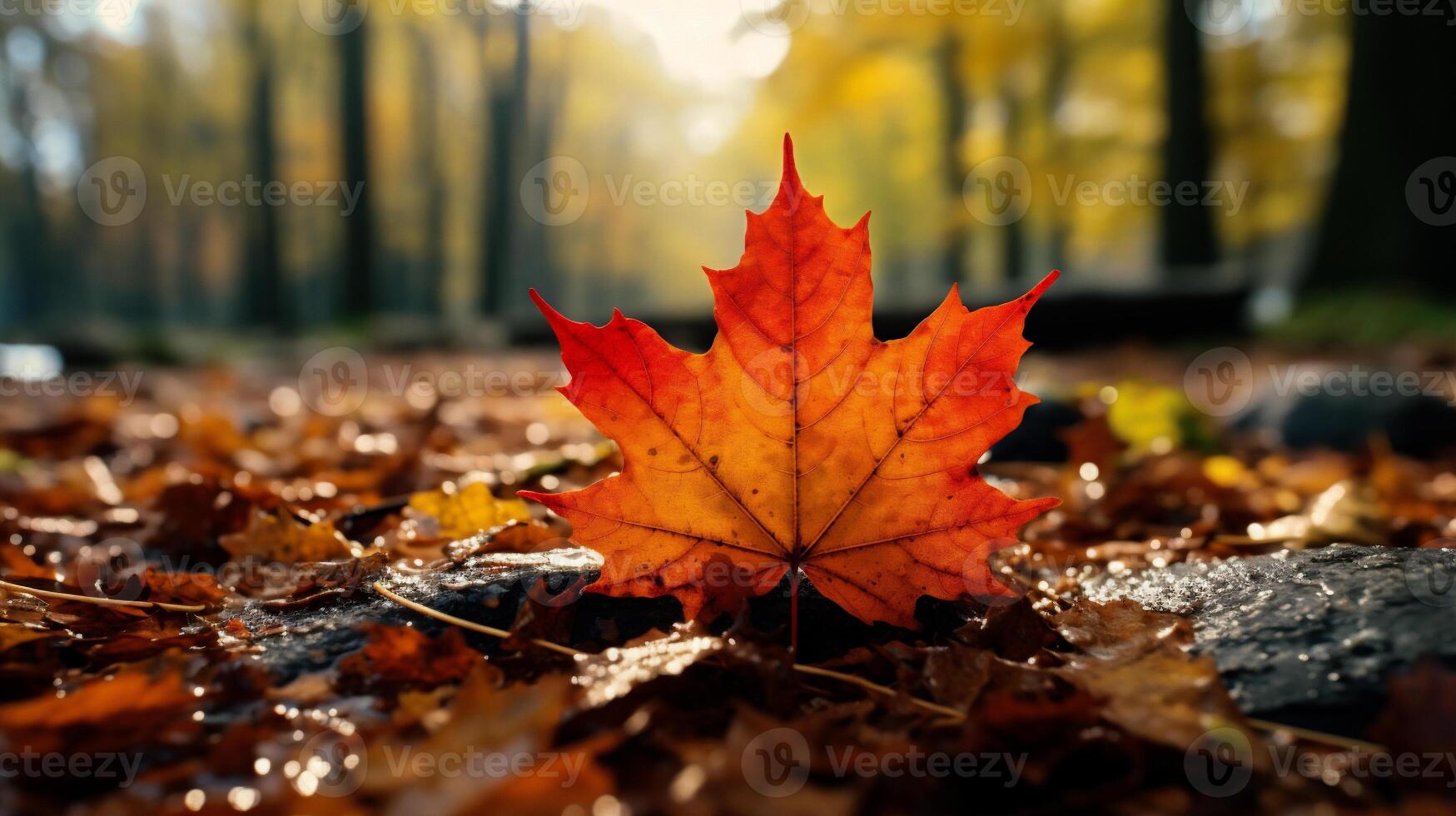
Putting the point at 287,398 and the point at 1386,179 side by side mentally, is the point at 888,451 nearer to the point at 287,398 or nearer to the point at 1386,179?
the point at 287,398

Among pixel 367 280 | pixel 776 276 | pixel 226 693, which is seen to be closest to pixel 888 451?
pixel 776 276

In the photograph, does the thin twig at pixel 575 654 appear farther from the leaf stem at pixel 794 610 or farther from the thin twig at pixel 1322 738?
the thin twig at pixel 1322 738

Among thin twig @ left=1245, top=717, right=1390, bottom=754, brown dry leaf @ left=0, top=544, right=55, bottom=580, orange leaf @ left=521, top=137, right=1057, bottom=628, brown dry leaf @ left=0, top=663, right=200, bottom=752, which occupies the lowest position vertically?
brown dry leaf @ left=0, top=544, right=55, bottom=580

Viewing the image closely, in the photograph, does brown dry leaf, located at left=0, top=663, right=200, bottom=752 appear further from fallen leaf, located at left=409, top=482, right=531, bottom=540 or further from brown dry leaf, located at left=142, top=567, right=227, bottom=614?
fallen leaf, located at left=409, top=482, right=531, bottom=540

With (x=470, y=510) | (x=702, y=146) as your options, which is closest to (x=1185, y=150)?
(x=470, y=510)

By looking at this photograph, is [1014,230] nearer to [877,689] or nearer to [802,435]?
[802,435]

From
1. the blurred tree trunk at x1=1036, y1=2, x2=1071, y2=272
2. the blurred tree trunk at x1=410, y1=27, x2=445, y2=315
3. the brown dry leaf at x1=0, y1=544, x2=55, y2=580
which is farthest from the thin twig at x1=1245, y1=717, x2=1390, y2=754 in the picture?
the blurred tree trunk at x1=410, y1=27, x2=445, y2=315
